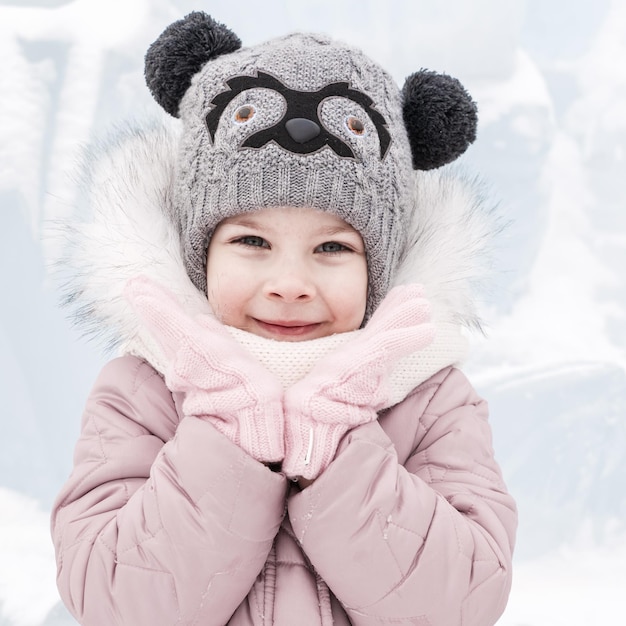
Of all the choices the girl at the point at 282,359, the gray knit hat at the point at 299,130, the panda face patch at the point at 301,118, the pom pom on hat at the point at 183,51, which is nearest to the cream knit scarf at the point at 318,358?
the girl at the point at 282,359

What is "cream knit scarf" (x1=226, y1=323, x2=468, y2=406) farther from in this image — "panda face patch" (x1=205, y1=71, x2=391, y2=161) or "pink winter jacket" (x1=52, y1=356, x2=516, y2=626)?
"panda face patch" (x1=205, y1=71, x2=391, y2=161)

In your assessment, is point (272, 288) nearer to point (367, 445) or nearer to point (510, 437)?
point (367, 445)

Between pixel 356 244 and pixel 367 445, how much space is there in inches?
13.4

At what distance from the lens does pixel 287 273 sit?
3.70ft

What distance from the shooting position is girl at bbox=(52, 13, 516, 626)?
993 millimetres

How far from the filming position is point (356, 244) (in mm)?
1214

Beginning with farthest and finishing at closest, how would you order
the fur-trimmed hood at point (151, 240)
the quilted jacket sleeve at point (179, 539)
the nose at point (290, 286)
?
the fur-trimmed hood at point (151, 240) → the nose at point (290, 286) → the quilted jacket sleeve at point (179, 539)

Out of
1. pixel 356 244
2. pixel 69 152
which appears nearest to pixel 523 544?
pixel 356 244

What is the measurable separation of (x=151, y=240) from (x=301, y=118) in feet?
0.99

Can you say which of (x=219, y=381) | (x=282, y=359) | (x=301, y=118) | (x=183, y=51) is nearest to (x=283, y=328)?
(x=282, y=359)

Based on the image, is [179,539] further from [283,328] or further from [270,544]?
[283,328]

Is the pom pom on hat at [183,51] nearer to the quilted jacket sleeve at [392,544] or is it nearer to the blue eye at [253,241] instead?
the blue eye at [253,241]

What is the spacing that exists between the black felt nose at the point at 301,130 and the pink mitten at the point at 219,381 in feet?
0.99

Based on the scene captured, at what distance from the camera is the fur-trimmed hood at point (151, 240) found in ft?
4.09
